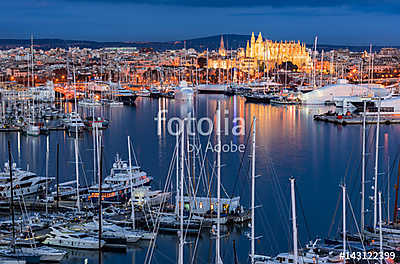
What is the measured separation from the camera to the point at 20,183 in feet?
32.8

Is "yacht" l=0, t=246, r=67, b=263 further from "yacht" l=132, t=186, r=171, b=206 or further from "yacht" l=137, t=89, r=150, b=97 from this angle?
"yacht" l=137, t=89, r=150, b=97

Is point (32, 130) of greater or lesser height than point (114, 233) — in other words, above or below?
above

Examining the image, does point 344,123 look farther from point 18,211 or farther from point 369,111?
point 18,211

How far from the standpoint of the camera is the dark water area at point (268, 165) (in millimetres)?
7910

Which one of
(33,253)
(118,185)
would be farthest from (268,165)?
(33,253)

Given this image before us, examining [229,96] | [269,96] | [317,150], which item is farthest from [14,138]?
[229,96]

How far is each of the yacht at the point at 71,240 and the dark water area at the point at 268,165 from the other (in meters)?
0.10

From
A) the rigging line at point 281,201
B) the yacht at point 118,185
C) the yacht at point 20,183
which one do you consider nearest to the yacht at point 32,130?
the yacht at point 20,183

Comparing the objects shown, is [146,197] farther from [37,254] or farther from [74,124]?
[74,124]

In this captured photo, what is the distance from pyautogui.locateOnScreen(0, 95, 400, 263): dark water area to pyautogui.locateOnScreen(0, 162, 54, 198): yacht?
2.38 feet

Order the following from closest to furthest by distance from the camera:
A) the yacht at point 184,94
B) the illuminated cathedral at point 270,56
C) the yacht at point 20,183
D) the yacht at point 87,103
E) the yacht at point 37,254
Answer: the yacht at point 37,254 → the yacht at point 20,183 → the yacht at point 87,103 → the yacht at point 184,94 → the illuminated cathedral at point 270,56

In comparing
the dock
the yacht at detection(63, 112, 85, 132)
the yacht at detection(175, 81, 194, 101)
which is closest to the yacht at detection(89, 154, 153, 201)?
the yacht at detection(63, 112, 85, 132)

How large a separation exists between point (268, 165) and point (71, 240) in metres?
5.91

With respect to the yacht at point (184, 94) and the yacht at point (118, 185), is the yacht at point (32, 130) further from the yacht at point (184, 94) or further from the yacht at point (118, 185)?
the yacht at point (184, 94)
